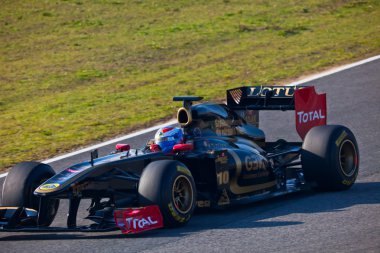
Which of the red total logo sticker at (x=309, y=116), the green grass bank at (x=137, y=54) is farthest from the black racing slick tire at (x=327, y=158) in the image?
the green grass bank at (x=137, y=54)

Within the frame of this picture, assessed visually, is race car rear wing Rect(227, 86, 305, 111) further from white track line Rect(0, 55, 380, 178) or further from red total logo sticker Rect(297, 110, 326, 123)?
white track line Rect(0, 55, 380, 178)

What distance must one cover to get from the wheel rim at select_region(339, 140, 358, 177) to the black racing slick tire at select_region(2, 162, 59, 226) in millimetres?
3725

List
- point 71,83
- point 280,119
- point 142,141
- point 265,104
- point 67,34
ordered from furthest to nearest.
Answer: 1. point 67,34
2. point 71,83
3. point 280,119
4. point 142,141
5. point 265,104

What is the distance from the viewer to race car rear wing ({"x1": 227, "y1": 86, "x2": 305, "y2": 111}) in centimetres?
1286

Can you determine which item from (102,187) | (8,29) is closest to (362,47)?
(8,29)

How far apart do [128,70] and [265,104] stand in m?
9.11

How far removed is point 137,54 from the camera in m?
23.0

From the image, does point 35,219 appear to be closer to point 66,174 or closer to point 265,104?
point 66,174

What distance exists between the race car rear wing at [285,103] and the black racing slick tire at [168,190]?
2.90 m

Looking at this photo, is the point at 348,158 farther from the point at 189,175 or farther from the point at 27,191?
the point at 27,191

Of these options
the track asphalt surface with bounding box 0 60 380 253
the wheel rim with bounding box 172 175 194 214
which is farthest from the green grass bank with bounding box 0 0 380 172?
the wheel rim with bounding box 172 175 194 214

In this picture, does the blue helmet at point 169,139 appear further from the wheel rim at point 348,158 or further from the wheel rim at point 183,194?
the wheel rim at point 348,158

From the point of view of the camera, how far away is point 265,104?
42.5 feet

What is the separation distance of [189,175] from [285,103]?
130 inches
